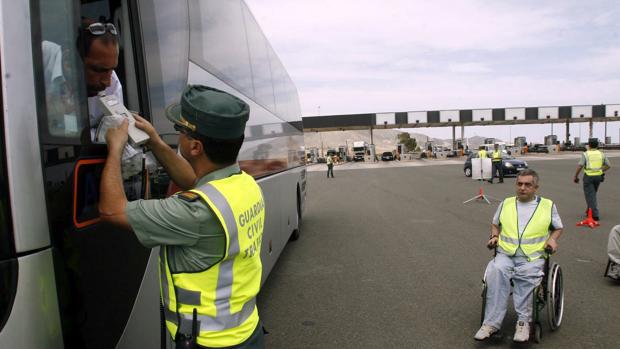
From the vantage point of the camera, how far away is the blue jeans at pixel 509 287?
399cm

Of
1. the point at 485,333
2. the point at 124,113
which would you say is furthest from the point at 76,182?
the point at 485,333

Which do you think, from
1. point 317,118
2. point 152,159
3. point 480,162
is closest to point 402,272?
point 152,159

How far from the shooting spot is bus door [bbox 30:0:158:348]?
1.69 metres

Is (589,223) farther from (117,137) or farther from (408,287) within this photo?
(117,137)

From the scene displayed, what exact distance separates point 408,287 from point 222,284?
4.38 metres

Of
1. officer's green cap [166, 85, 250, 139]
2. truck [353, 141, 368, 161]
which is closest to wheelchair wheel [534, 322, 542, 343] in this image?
officer's green cap [166, 85, 250, 139]

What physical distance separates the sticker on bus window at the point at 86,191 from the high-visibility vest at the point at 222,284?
1.09 ft

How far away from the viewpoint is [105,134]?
1.86 m

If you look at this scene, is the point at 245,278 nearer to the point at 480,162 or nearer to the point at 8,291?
the point at 8,291

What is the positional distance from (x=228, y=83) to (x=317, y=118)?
59.5 metres

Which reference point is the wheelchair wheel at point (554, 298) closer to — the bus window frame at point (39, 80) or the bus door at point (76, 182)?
the bus door at point (76, 182)

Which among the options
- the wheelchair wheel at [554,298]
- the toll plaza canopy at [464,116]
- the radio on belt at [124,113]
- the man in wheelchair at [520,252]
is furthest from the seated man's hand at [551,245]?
the toll plaza canopy at [464,116]

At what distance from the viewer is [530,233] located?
165 inches

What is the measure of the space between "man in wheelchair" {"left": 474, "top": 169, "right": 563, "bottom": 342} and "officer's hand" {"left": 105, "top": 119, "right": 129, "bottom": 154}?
3.41m
